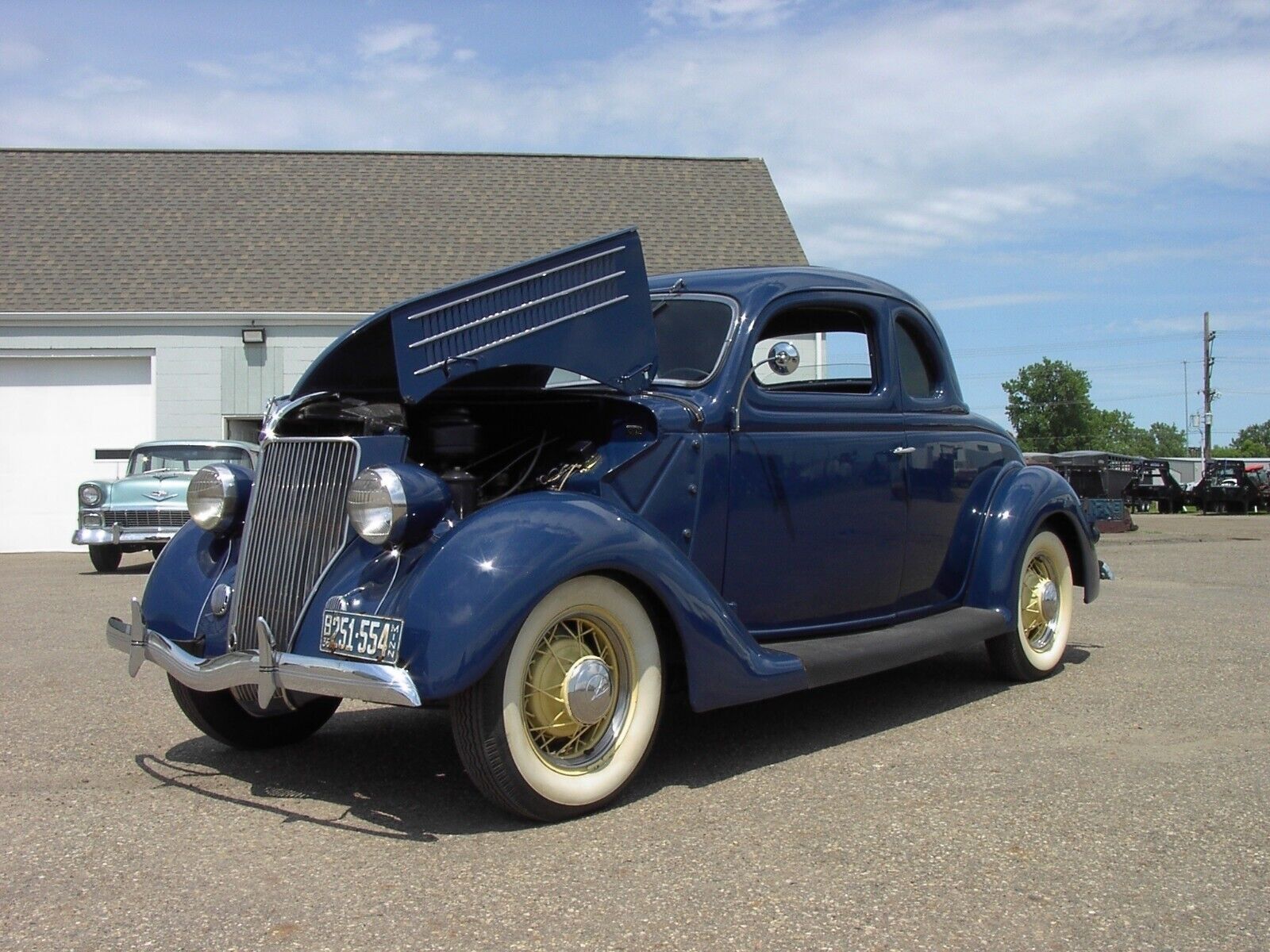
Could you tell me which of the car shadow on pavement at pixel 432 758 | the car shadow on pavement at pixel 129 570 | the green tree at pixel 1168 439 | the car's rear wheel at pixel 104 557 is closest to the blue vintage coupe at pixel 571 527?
the car shadow on pavement at pixel 432 758

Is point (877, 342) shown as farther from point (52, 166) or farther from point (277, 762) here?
point (52, 166)

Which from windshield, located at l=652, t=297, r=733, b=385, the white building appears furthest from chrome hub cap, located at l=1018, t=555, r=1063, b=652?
the white building

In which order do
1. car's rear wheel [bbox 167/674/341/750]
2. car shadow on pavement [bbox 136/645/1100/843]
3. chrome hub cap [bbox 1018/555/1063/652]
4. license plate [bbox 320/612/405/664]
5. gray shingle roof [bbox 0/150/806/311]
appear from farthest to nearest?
gray shingle roof [bbox 0/150/806/311], chrome hub cap [bbox 1018/555/1063/652], car's rear wheel [bbox 167/674/341/750], car shadow on pavement [bbox 136/645/1100/843], license plate [bbox 320/612/405/664]

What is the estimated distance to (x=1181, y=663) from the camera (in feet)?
21.9

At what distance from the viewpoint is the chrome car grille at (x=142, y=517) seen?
1396cm

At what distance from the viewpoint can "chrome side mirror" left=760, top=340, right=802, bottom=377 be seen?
505cm

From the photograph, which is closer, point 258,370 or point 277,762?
point 277,762

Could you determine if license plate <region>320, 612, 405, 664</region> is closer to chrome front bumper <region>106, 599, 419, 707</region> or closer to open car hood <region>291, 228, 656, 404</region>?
chrome front bumper <region>106, 599, 419, 707</region>

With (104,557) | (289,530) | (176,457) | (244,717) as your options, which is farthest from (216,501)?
(176,457)

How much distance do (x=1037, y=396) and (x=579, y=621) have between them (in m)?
90.5

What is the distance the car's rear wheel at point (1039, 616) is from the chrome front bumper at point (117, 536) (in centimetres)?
1016

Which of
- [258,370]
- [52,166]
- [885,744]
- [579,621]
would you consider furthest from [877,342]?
[52,166]

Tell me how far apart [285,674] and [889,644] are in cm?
248

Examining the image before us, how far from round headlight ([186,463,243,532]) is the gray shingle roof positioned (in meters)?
15.6
